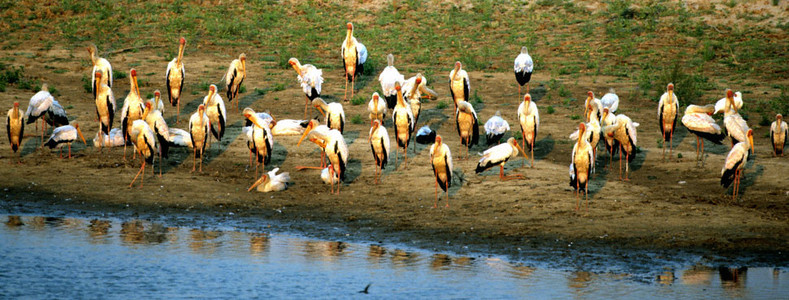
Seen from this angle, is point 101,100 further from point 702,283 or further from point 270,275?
point 702,283

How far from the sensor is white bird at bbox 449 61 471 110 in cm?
1655

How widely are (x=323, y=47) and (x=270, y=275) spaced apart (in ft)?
49.6

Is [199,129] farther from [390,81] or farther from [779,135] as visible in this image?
[779,135]

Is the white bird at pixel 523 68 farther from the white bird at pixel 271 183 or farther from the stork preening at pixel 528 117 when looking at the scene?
the white bird at pixel 271 183

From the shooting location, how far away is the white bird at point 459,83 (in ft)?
54.3

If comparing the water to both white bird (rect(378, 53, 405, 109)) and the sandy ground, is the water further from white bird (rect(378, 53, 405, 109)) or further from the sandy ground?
white bird (rect(378, 53, 405, 109))

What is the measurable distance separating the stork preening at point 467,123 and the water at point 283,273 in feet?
13.8

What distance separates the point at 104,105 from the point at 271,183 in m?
3.69

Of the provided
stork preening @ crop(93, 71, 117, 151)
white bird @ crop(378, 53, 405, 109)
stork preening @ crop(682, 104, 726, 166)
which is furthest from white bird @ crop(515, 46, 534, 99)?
stork preening @ crop(93, 71, 117, 151)

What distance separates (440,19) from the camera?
26.6 m

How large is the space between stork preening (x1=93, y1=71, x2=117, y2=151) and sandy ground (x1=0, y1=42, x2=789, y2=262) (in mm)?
470

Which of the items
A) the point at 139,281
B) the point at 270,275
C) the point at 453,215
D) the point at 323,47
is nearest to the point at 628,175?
the point at 453,215

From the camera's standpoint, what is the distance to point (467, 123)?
14.4 metres

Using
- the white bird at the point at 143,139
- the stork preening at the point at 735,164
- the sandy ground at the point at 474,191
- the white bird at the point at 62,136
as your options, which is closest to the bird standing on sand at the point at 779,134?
the sandy ground at the point at 474,191
